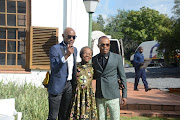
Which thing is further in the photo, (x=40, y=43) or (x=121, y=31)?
(x=121, y=31)

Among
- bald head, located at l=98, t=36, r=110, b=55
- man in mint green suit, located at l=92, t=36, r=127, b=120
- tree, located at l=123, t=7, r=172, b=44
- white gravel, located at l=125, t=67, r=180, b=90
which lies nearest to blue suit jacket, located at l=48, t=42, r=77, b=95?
man in mint green suit, located at l=92, t=36, r=127, b=120

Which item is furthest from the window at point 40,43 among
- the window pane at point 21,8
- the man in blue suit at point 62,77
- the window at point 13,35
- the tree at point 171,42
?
the tree at point 171,42

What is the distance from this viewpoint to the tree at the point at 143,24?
5375 centimetres

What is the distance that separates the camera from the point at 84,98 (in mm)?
3801

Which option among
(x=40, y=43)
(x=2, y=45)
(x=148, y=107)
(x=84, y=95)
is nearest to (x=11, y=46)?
(x=2, y=45)

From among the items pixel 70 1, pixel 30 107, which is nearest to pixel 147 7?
pixel 70 1

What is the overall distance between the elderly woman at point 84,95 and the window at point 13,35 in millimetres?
5723

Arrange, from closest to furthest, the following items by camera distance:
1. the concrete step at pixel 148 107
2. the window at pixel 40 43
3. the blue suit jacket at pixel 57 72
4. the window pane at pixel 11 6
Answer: the blue suit jacket at pixel 57 72 → the concrete step at pixel 148 107 → the window at pixel 40 43 → the window pane at pixel 11 6

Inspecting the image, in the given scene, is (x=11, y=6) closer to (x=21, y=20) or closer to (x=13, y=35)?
(x=21, y=20)

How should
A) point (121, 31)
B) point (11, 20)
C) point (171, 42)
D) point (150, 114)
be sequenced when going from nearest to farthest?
point (150, 114), point (11, 20), point (171, 42), point (121, 31)

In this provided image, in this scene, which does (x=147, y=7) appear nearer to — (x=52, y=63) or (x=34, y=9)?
(x=34, y=9)

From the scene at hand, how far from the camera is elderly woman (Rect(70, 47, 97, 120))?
379 centimetres

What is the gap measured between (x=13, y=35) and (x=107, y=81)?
6.25 m

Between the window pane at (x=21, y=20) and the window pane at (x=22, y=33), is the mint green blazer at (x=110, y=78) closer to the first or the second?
the window pane at (x=22, y=33)
